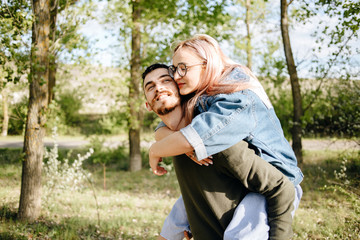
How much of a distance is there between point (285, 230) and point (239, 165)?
0.43 m

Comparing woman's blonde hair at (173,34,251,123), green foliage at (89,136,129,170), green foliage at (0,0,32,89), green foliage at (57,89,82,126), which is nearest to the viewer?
woman's blonde hair at (173,34,251,123)

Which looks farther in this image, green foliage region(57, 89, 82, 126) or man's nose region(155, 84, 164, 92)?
green foliage region(57, 89, 82, 126)

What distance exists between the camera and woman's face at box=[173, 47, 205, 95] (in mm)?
1777

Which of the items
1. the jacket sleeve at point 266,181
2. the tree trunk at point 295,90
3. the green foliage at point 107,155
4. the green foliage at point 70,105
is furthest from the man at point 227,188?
the green foliage at point 70,105

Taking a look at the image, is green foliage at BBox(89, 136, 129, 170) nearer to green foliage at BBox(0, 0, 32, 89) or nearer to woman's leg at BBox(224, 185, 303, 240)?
green foliage at BBox(0, 0, 32, 89)

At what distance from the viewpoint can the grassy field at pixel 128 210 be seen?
4.00 metres

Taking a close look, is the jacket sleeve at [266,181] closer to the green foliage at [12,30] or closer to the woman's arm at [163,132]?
the woman's arm at [163,132]

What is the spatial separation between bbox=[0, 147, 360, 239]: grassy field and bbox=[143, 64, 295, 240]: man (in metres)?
2.36

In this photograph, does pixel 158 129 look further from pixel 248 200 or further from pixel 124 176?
pixel 124 176

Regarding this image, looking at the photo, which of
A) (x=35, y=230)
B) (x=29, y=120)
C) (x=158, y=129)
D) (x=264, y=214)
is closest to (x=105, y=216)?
(x=35, y=230)

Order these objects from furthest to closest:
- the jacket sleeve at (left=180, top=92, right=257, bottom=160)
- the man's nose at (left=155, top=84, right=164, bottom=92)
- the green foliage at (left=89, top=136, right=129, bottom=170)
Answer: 1. the green foliage at (left=89, top=136, right=129, bottom=170)
2. the man's nose at (left=155, top=84, right=164, bottom=92)
3. the jacket sleeve at (left=180, top=92, right=257, bottom=160)

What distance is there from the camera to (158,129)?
198 centimetres

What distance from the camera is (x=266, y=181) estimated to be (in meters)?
1.61

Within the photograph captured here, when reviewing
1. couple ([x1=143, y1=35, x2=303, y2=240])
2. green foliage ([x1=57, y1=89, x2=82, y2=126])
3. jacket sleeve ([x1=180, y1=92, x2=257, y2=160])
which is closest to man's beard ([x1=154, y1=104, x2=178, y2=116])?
couple ([x1=143, y1=35, x2=303, y2=240])
